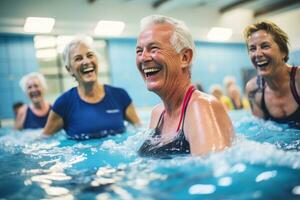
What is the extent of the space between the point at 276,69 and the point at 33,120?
3.59 metres

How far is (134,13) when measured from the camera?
37.0ft

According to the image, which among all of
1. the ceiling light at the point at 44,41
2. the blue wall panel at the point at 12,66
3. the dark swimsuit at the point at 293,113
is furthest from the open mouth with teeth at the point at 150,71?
the ceiling light at the point at 44,41

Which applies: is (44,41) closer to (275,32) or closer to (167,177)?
(275,32)

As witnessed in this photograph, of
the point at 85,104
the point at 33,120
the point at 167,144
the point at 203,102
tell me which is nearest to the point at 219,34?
the point at 33,120

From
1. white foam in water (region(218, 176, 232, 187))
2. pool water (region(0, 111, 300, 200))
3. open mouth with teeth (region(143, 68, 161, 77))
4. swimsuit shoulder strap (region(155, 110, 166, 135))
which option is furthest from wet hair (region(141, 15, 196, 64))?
white foam in water (region(218, 176, 232, 187))

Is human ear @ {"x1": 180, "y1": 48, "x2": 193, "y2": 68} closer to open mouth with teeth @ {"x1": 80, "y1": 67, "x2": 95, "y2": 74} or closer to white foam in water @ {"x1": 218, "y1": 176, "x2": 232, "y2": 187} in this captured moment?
white foam in water @ {"x1": 218, "y1": 176, "x2": 232, "y2": 187}

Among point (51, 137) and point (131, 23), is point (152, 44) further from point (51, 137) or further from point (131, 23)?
point (131, 23)

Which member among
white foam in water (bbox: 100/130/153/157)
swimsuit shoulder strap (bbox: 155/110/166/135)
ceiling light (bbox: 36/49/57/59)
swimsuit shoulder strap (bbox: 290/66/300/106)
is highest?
ceiling light (bbox: 36/49/57/59)

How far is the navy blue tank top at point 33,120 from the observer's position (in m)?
5.02

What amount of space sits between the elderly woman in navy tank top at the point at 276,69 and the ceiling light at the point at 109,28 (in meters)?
8.05

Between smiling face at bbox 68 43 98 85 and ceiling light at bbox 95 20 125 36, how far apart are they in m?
7.57

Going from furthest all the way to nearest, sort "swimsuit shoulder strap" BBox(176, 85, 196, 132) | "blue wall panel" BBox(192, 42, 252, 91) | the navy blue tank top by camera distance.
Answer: "blue wall panel" BBox(192, 42, 252, 91) < the navy blue tank top < "swimsuit shoulder strap" BBox(176, 85, 196, 132)

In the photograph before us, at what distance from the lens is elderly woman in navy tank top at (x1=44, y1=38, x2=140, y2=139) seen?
11.1 feet

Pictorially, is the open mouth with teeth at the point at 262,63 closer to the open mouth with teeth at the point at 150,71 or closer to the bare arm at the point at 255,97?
the bare arm at the point at 255,97
